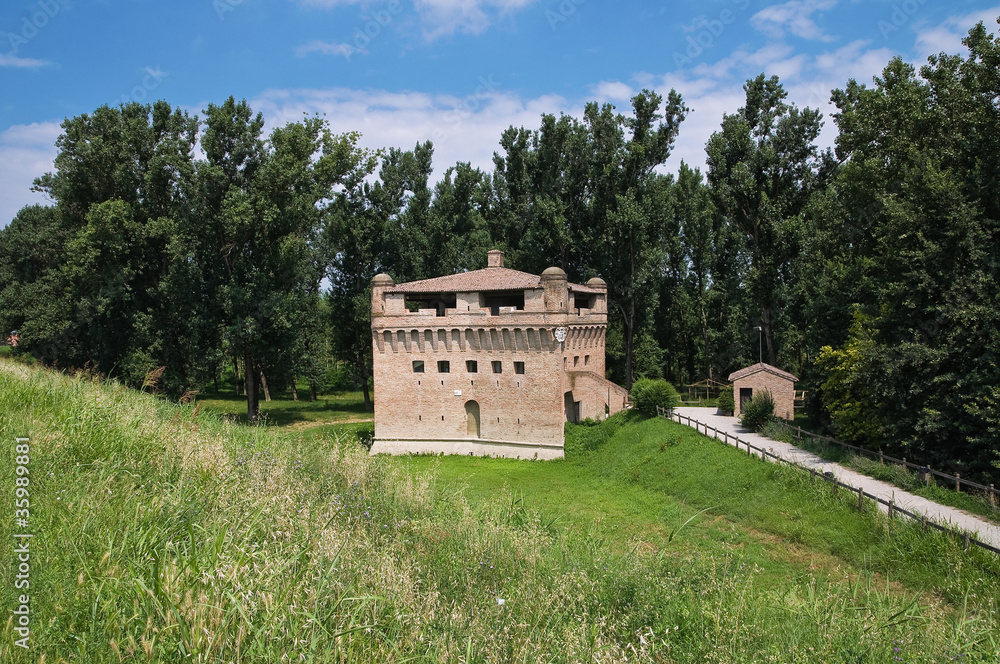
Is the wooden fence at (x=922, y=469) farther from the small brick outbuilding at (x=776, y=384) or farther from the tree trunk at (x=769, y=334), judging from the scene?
the tree trunk at (x=769, y=334)

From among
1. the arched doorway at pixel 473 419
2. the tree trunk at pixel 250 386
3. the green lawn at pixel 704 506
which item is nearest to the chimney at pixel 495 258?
the arched doorway at pixel 473 419

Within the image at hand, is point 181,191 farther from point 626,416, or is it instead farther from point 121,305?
point 626,416

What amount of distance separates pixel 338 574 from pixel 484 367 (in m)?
23.3

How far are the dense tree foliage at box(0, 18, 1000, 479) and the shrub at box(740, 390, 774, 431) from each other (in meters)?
2.20

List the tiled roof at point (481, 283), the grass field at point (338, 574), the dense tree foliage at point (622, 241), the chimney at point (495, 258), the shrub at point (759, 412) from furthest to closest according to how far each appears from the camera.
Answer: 1. the chimney at point (495, 258)
2. the tiled roof at point (481, 283)
3. the shrub at point (759, 412)
4. the dense tree foliage at point (622, 241)
5. the grass field at point (338, 574)

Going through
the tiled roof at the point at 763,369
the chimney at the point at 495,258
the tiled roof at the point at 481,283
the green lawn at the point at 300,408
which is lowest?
the green lawn at the point at 300,408

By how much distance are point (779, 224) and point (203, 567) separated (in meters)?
34.5

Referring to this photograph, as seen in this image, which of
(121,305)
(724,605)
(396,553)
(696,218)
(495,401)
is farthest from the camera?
(696,218)

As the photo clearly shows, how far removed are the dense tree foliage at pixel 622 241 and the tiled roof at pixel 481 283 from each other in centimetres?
735

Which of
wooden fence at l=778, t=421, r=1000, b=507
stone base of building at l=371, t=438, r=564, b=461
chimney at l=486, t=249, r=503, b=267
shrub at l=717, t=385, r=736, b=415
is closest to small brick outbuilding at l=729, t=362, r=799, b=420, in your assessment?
shrub at l=717, t=385, r=736, b=415

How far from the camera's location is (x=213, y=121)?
3222 cm

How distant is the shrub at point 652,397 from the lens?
97.6ft

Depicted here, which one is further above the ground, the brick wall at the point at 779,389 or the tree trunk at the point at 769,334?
the tree trunk at the point at 769,334

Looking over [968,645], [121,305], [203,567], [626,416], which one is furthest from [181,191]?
[968,645]
